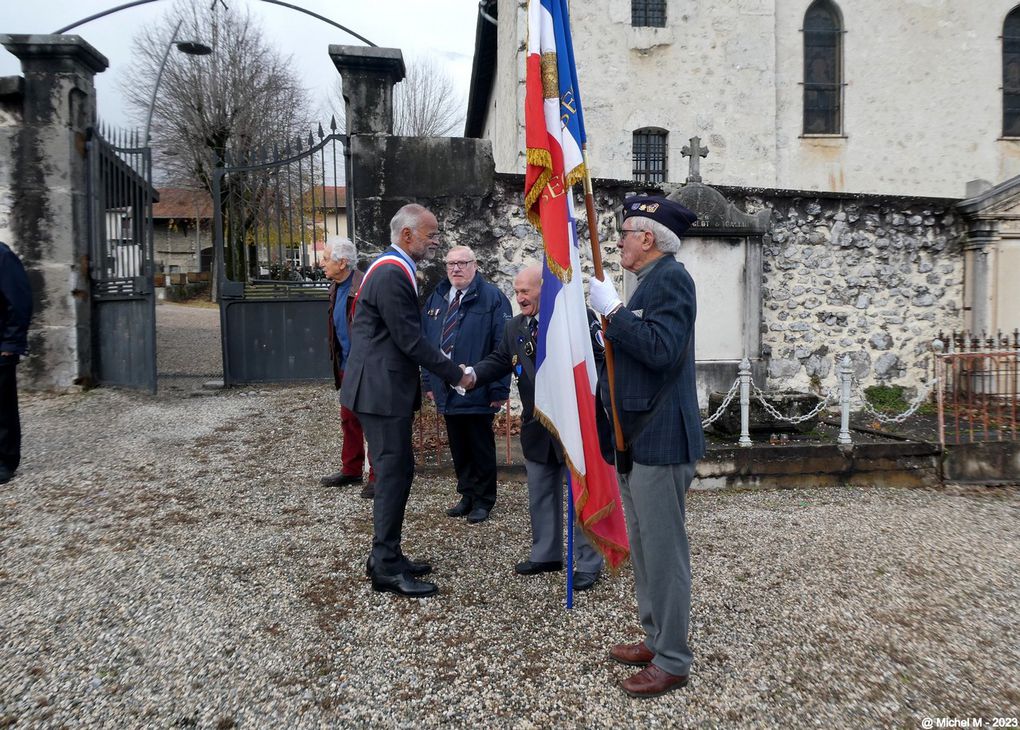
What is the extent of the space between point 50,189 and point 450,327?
672cm

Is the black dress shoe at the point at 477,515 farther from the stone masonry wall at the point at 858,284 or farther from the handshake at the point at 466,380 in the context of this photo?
the stone masonry wall at the point at 858,284

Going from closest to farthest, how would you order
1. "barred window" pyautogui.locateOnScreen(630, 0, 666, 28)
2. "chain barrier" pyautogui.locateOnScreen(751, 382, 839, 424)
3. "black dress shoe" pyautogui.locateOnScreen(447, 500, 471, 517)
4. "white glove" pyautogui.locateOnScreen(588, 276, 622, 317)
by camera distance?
"white glove" pyautogui.locateOnScreen(588, 276, 622, 317)
"black dress shoe" pyautogui.locateOnScreen(447, 500, 471, 517)
"chain barrier" pyautogui.locateOnScreen(751, 382, 839, 424)
"barred window" pyautogui.locateOnScreen(630, 0, 666, 28)

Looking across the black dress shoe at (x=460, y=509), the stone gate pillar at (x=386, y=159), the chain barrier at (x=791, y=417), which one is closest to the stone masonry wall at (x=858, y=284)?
the chain barrier at (x=791, y=417)

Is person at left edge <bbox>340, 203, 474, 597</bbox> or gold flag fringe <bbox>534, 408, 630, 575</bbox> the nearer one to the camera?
gold flag fringe <bbox>534, 408, 630, 575</bbox>

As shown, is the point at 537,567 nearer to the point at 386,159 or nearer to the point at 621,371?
the point at 621,371

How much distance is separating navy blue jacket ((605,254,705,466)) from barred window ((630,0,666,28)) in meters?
14.0

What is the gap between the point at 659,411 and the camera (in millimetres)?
2785

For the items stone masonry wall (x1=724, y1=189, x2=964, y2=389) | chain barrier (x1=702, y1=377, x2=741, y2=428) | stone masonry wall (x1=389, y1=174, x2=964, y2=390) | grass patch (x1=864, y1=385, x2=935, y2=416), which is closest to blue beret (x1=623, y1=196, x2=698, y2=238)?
chain barrier (x1=702, y1=377, x2=741, y2=428)

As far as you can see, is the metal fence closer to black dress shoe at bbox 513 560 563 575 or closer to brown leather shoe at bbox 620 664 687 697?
black dress shoe at bbox 513 560 563 575

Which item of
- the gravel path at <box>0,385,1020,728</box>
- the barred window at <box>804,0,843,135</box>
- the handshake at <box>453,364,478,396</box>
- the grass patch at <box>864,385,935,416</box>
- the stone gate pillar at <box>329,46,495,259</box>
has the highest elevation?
the barred window at <box>804,0,843,135</box>

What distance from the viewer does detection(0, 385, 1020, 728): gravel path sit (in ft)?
9.09

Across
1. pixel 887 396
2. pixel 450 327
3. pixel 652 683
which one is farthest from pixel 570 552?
pixel 887 396

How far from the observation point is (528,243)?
7.96 meters

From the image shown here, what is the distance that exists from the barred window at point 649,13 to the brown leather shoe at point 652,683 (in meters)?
14.8
